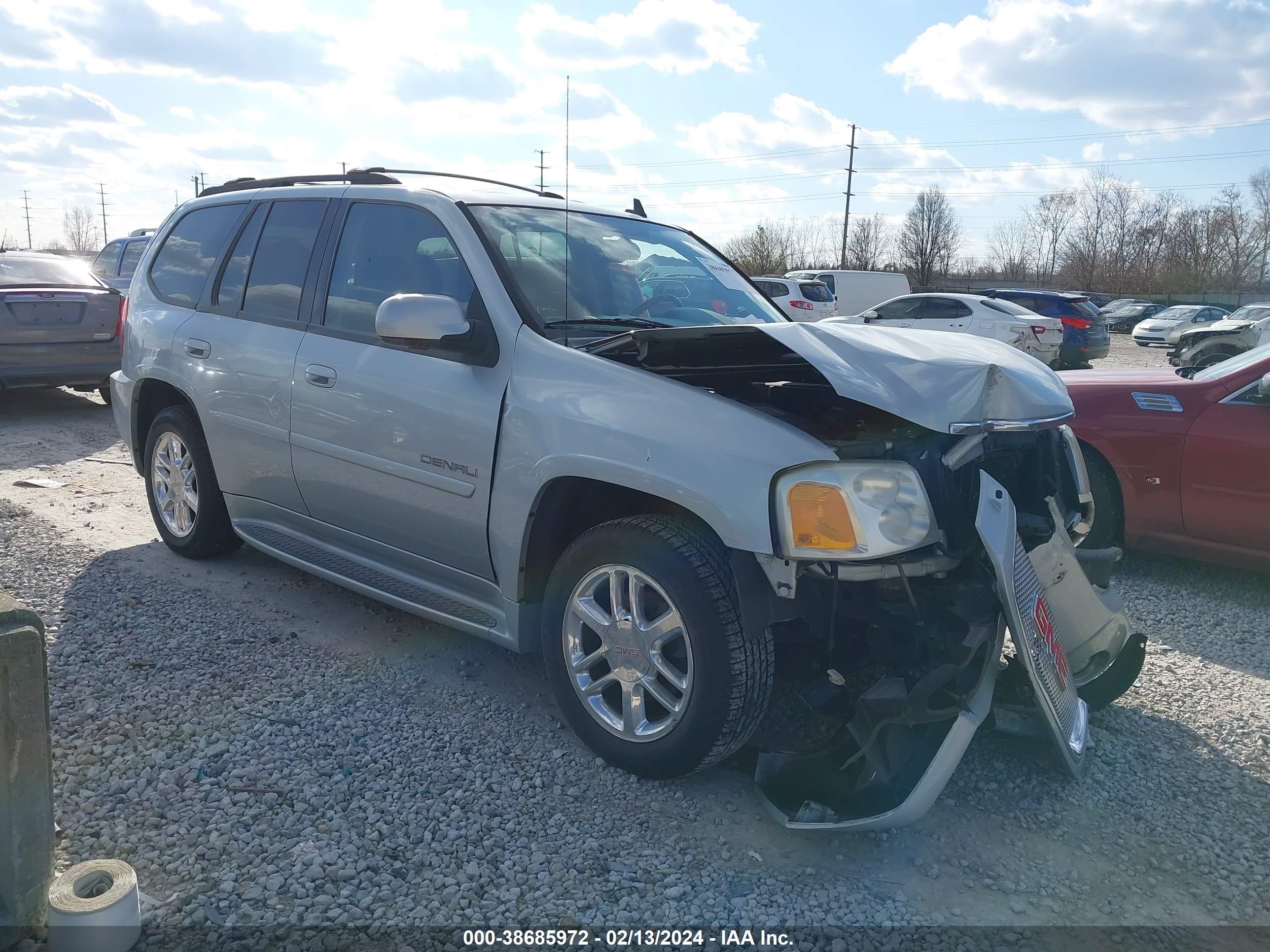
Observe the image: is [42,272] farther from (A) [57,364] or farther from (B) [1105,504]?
(B) [1105,504]

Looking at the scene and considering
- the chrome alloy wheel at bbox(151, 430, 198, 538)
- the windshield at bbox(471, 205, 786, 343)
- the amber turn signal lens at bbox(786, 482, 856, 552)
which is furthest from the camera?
the chrome alloy wheel at bbox(151, 430, 198, 538)

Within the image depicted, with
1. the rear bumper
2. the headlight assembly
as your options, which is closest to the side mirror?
the headlight assembly

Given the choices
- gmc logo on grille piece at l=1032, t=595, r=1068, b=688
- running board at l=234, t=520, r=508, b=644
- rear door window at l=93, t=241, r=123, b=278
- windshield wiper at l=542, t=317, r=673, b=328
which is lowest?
Answer: running board at l=234, t=520, r=508, b=644

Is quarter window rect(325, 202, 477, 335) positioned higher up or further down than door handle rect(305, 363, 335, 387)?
higher up

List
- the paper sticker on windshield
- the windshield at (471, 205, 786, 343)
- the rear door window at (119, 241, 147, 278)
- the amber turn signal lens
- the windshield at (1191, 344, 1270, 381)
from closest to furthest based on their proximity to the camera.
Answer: the amber turn signal lens, the windshield at (471, 205, 786, 343), the paper sticker on windshield, the windshield at (1191, 344, 1270, 381), the rear door window at (119, 241, 147, 278)

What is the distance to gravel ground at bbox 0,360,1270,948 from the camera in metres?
2.54

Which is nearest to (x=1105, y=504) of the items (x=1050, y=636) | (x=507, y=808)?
(x=1050, y=636)

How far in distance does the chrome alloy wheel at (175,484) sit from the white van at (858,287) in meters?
19.8

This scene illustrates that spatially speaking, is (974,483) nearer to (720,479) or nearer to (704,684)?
(720,479)

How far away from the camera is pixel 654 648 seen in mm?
2967

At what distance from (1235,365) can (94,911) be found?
5821 millimetres

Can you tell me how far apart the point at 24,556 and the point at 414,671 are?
2.79 metres

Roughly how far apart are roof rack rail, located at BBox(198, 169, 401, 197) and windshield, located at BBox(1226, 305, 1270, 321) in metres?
24.2

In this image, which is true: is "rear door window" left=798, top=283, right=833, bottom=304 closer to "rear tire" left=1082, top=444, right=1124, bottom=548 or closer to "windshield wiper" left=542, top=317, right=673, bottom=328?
"rear tire" left=1082, top=444, right=1124, bottom=548
